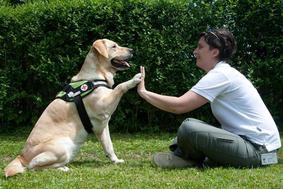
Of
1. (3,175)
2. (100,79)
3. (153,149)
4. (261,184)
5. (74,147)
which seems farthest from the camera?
(153,149)

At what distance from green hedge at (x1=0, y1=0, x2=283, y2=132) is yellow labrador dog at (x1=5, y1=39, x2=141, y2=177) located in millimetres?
2804

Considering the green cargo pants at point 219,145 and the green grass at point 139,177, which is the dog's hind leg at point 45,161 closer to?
the green grass at point 139,177

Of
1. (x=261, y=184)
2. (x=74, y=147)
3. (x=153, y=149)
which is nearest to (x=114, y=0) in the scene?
(x=153, y=149)

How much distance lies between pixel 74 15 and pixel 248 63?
334 cm

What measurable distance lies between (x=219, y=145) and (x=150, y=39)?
444 cm

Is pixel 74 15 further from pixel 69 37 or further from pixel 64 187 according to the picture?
pixel 64 187

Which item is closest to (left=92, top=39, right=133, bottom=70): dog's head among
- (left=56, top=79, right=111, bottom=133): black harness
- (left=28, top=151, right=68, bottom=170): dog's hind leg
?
(left=56, top=79, right=111, bottom=133): black harness

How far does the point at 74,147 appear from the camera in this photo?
229 inches

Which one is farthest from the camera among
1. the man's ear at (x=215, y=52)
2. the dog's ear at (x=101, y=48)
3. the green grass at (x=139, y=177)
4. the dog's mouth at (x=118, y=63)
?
the dog's mouth at (x=118, y=63)

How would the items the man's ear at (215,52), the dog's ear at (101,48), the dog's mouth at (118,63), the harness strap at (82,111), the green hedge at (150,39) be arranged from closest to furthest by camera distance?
1. the man's ear at (215,52)
2. the harness strap at (82,111)
3. the dog's ear at (101,48)
4. the dog's mouth at (118,63)
5. the green hedge at (150,39)

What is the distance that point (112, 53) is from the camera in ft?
21.3

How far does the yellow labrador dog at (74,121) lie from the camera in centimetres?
552

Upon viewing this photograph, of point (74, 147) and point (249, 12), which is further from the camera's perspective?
point (249, 12)

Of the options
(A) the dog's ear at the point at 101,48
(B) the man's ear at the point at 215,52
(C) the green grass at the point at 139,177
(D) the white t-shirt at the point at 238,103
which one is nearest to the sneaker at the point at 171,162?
(C) the green grass at the point at 139,177
